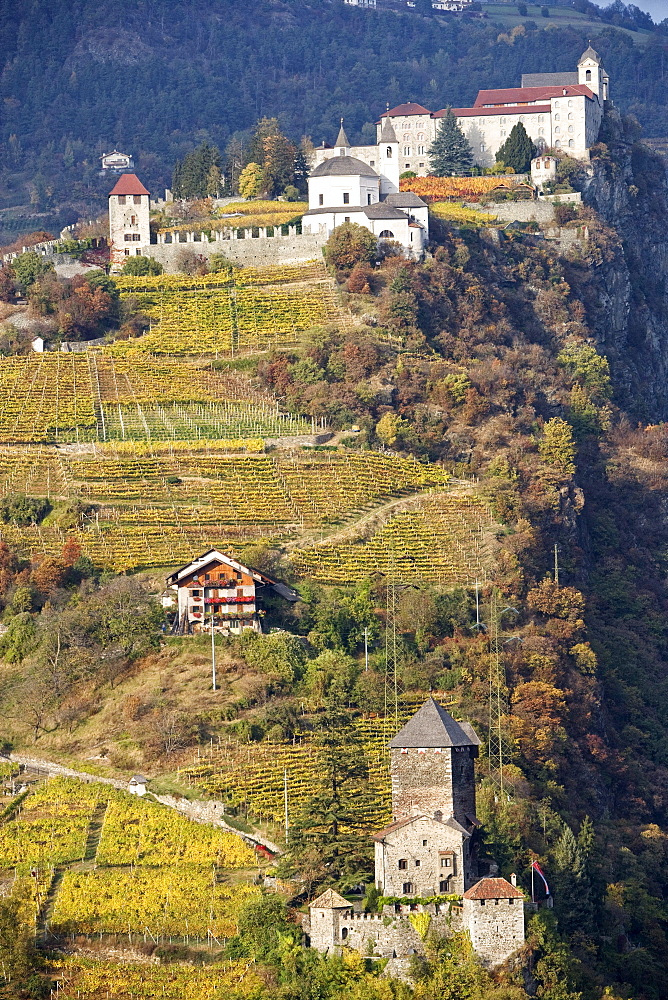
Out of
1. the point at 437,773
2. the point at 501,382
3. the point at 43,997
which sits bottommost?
the point at 43,997

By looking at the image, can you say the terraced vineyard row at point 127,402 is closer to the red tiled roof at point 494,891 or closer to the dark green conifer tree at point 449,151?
the dark green conifer tree at point 449,151

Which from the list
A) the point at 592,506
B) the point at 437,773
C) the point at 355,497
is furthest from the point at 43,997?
the point at 592,506

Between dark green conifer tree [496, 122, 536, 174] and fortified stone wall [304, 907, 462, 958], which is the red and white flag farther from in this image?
dark green conifer tree [496, 122, 536, 174]

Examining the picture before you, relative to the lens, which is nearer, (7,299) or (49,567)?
(49,567)

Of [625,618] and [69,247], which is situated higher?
[69,247]

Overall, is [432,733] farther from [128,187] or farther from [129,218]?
[128,187]

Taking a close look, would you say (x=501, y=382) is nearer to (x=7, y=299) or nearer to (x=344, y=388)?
(x=344, y=388)

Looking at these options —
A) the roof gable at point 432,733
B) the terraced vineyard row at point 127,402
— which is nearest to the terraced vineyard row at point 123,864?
the roof gable at point 432,733
